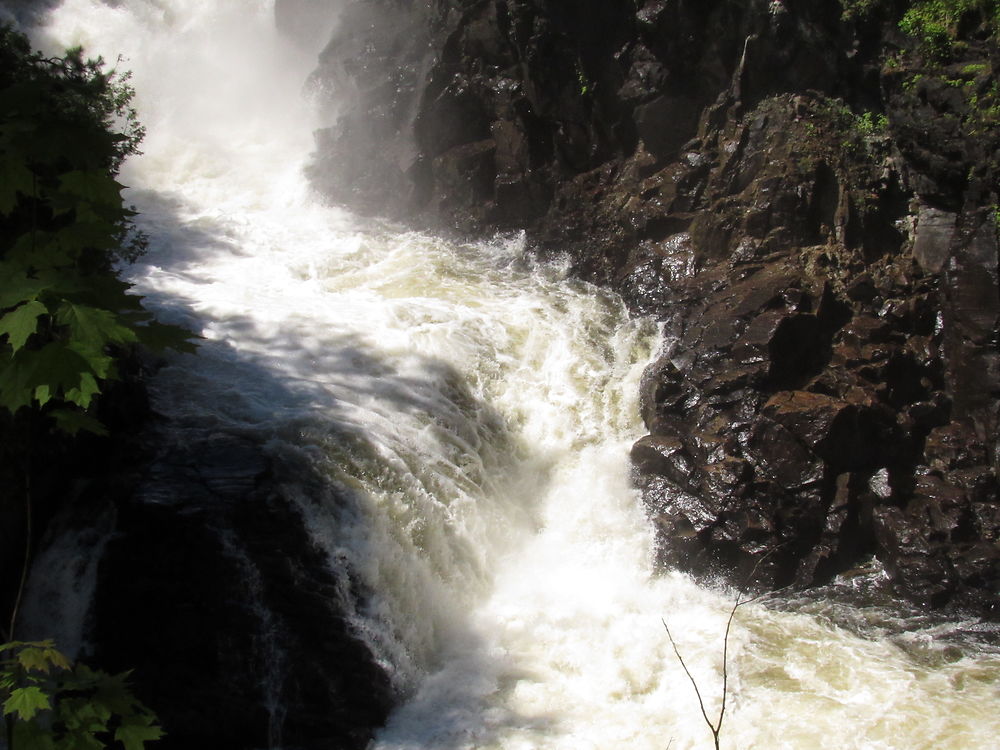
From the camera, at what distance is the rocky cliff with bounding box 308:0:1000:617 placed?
322 inches

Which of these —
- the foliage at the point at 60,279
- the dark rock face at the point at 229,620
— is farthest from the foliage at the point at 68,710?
the dark rock face at the point at 229,620

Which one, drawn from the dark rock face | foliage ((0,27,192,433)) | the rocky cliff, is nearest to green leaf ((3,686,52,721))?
foliage ((0,27,192,433))

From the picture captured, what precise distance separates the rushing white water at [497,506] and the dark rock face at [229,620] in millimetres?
322

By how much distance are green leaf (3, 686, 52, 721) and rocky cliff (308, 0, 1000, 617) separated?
23.7 feet

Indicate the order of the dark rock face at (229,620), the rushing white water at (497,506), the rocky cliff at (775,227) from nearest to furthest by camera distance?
the dark rock face at (229,620) → the rushing white water at (497,506) → the rocky cliff at (775,227)

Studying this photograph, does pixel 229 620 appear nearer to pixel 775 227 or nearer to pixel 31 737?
pixel 31 737

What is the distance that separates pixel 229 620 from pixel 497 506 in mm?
3254

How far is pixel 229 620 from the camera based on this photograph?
19.7ft

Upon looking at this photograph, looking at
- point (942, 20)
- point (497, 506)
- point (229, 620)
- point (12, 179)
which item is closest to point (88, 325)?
point (12, 179)

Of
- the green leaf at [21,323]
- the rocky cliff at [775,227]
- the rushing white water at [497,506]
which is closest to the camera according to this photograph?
the green leaf at [21,323]

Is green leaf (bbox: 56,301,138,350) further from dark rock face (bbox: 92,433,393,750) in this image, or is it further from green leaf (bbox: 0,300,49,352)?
dark rock face (bbox: 92,433,393,750)

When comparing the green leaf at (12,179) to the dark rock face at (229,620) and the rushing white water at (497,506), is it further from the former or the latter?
the rushing white water at (497,506)

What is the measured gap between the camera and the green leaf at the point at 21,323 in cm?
166

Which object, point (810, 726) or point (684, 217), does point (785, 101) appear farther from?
point (810, 726)
